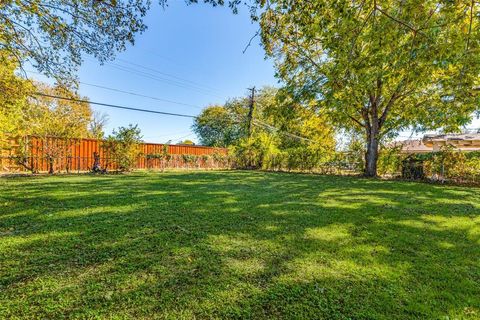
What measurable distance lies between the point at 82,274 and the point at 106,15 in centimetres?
562

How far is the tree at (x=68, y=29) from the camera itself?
5.21m

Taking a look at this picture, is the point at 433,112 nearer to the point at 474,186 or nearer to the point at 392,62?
the point at 474,186

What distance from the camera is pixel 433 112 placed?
9781 mm

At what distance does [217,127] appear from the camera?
3881 cm

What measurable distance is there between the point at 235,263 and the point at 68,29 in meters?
6.62

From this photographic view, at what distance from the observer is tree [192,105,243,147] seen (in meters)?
35.2

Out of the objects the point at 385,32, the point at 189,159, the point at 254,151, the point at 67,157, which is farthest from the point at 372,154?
the point at 67,157

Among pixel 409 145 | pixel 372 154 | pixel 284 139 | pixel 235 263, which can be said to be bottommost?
pixel 235 263

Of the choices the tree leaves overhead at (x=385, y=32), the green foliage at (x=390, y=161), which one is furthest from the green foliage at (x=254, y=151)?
the tree leaves overhead at (x=385, y=32)

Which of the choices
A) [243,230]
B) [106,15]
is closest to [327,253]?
[243,230]

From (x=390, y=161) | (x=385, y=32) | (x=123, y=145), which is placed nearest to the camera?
(x=385, y=32)

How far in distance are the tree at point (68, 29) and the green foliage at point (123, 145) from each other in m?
7.79

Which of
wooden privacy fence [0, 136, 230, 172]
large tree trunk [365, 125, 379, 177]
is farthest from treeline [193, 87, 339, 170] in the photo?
wooden privacy fence [0, 136, 230, 172]

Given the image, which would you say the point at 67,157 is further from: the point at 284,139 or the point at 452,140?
the point at 452,140
